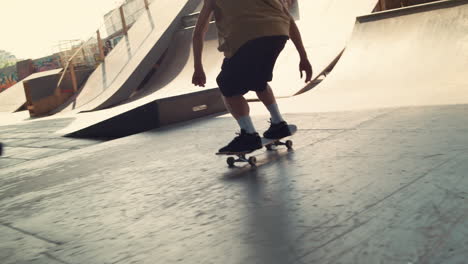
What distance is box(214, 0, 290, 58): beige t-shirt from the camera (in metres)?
3.30

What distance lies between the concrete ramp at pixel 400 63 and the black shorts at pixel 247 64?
230 centimetres

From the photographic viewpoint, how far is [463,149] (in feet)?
9.16

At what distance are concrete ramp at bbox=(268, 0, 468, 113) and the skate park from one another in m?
0.03

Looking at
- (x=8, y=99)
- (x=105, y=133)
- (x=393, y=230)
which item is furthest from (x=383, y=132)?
(x=8, y=99)

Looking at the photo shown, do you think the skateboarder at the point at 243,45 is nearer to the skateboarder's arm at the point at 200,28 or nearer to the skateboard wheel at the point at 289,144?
the skateboarder's arm at the point at 200,28

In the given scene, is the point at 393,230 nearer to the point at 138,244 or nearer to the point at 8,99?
the point at 138,244

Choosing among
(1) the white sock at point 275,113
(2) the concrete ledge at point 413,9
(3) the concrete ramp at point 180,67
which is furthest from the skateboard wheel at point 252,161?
(3) the concrete ramp at point 180,67

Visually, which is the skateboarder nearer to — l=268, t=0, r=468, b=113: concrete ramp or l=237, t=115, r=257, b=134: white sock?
l=237, t=115, r=257, b=134: white sock

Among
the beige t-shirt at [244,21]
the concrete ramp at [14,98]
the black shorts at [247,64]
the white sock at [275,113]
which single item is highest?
the beige t-shirt at [244,21]

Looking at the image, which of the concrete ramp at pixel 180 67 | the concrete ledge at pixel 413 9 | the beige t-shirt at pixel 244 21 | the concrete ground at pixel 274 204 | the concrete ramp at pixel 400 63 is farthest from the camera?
the concrete ramp at pixel 180 67

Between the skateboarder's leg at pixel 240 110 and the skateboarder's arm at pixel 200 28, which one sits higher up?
the skateboarder's arm at pixel 200 28

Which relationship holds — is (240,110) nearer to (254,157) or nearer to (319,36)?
(254,157)

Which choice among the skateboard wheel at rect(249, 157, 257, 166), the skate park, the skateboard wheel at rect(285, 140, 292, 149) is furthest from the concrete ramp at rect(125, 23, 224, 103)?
the skateboard wheel at rect(249, 157, 257, 166)

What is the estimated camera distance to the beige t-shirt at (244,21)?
3301 mm
